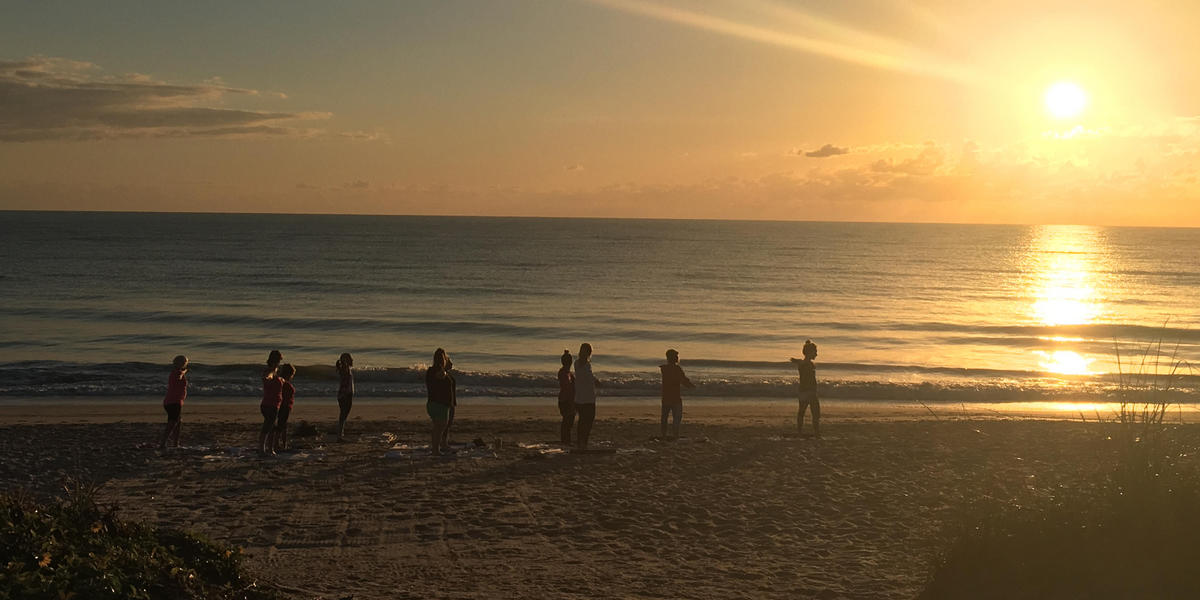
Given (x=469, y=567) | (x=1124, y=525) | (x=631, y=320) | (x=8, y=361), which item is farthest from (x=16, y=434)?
(x=631, y=320)

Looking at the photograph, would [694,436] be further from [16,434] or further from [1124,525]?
[16,434]

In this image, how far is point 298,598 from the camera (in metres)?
7.08

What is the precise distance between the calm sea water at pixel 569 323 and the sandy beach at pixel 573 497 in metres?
3.15

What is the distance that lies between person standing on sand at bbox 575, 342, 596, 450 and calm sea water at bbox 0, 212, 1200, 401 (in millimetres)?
7111

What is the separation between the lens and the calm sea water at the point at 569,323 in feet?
80.0

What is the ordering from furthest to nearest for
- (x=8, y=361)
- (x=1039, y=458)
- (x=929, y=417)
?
(x=8, y=361), (x=929, y=417), (x=1039, y=458)

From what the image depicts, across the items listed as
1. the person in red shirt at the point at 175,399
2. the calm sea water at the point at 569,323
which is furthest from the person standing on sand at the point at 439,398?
the calm sea water at the point at 569,323

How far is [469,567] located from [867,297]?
45482 millimetres

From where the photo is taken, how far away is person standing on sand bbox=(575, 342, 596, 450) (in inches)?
521

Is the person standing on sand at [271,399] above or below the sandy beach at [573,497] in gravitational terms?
above

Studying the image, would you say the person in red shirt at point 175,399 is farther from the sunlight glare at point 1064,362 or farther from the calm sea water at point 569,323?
the sunlight glare at point 1064,362

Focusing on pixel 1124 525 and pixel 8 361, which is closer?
pixel 1124 525

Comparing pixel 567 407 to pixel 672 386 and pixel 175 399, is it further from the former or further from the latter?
pixel 175 399

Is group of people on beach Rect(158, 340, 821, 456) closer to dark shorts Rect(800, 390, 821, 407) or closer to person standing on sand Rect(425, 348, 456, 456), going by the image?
person standing on sand Rect(425, 348, 456, 456)
